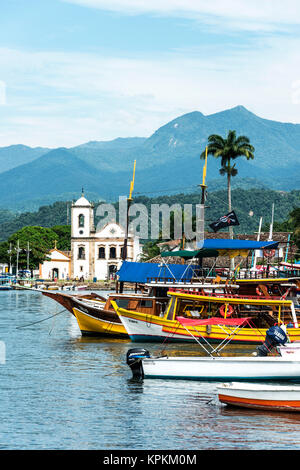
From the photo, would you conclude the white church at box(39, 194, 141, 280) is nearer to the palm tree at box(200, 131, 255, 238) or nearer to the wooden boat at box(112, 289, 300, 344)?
the palm tree at box(200, 131, 255, 238)

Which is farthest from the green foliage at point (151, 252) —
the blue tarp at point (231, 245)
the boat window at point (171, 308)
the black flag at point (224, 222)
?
the boat window at point (171, 308)

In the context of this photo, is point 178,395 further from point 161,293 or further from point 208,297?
point 161,293

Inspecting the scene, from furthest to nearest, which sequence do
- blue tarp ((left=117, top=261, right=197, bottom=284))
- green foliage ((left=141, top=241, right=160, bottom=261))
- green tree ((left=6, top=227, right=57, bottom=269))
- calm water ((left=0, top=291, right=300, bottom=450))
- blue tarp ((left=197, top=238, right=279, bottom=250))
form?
1. green tree ((left=6, top=227, right=57, bottom=269))
2. green foliage ((left=141, top=241, right=160, bottom=261))
3. blue tarp ((left=117, top=261, right=197, bottom=284))
4. blue tarp ((left=197, top=238, right=279, bottom=250))
5. calm water ((left=0, top=291, right=300, bottom=450))

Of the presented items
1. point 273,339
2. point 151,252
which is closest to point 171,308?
point 273,339

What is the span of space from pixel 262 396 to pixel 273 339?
4354 mm

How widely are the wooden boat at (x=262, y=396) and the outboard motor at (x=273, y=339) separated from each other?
12.9 ft

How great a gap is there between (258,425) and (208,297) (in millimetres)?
17454

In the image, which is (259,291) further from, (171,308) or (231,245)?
(171,308)

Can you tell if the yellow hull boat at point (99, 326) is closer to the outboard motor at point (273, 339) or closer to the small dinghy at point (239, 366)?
the small dinghy at point (239, 366)

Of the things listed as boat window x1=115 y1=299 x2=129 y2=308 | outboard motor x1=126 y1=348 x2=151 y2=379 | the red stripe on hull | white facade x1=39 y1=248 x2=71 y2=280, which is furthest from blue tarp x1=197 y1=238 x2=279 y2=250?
white facade x1=39 y1=248 x2=71 y2=280

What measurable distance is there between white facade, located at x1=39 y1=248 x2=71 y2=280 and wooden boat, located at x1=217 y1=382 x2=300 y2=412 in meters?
143

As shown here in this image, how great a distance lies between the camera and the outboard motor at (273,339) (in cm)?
3061

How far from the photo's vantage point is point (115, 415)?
26.7m

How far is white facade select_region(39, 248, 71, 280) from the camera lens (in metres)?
169
